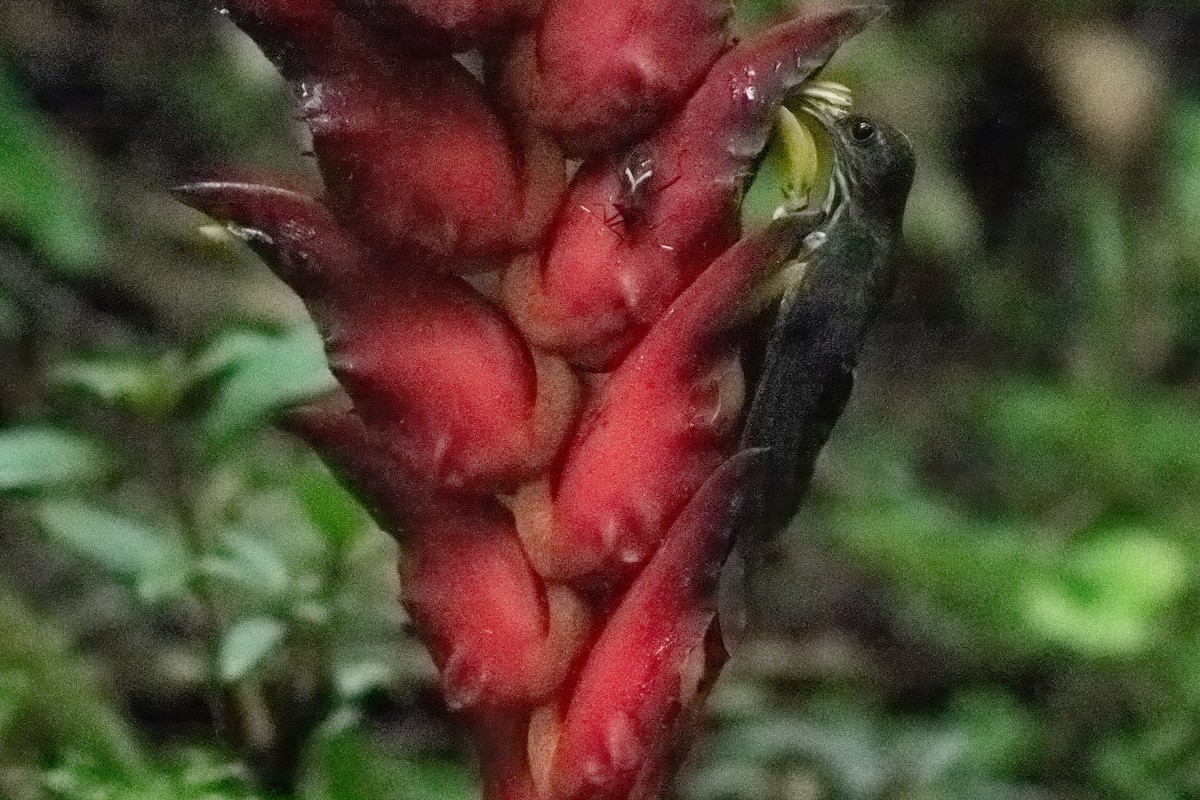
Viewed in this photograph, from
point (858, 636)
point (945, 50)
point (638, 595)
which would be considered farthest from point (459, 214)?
point (945, 50)

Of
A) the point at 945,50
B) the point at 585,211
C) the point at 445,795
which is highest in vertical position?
the point at 585,211

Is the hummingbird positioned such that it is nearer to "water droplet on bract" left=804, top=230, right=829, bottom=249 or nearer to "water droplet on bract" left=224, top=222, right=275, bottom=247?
"water droplet on bract" left=804, top=230, right=829, bottom=249

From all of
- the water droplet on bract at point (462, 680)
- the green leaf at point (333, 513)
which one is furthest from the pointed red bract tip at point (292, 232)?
the green leaf at point (333, 513)

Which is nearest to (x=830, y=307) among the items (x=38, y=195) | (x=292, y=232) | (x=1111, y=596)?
(x=292, y=232)

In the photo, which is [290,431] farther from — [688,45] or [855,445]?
[855,445]

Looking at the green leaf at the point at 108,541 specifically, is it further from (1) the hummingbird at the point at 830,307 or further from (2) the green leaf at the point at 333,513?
(1) the hummingbird at the point at 830,307

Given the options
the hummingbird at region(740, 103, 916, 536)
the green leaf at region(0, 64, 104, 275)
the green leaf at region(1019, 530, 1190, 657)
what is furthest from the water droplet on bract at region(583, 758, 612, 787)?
the green leaf at region(0, 64, 104, 275)

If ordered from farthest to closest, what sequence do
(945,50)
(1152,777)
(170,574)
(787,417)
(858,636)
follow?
(945,50)
(858,636)
(1152,777)
(170,574)
(787,417)

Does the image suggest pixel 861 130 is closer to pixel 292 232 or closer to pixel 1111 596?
pixel 292 232

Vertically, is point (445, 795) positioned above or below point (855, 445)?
above
